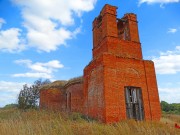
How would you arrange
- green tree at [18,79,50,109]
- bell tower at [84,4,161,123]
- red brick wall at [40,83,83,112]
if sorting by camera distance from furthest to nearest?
1. green tree at [18,79,50,109]
2. red brick wall at [40,83,83,112]
3. bell tower at [84,4,161,123]

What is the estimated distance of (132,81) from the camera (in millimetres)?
12438

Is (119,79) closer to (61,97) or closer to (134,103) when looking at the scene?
(134,103)

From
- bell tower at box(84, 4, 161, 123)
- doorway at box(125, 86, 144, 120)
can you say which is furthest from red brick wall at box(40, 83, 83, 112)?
doorway at box(125, 86, 144, 120)

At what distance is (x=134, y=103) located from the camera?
1227 centimetres

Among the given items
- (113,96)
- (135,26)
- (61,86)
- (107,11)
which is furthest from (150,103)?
(61,86)

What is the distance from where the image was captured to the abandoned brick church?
448 inches

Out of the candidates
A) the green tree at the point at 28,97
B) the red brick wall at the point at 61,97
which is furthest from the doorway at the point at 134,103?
the green tree at the point at 28,97

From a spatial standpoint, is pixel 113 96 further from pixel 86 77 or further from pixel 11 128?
pixel 11 128

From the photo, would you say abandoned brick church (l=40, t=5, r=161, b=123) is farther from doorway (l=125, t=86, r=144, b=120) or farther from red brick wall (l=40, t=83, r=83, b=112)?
red brick wall (l=40, t=83, r=83, b=112)

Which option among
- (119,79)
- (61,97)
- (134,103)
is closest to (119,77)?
(119,79)

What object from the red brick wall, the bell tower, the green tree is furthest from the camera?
the green tree

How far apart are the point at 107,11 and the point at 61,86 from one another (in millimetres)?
10185

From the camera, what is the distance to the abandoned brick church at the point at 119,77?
1137 centimetres

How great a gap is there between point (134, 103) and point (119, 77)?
75.7 inches
